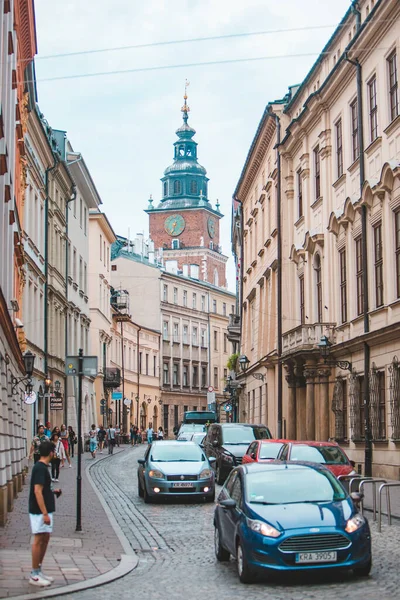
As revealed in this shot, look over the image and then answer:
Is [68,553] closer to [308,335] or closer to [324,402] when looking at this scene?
[324,402]

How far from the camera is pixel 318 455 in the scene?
21.1m

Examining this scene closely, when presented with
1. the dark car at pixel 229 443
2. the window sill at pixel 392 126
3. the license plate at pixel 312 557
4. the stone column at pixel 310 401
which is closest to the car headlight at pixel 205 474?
the dark car at pixel 229 443

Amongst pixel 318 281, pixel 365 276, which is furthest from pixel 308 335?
pixel 365 276

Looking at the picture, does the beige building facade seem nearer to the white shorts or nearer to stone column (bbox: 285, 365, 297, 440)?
stone column (bbox: 285, 365, 297, 440)

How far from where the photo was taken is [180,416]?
103875mm

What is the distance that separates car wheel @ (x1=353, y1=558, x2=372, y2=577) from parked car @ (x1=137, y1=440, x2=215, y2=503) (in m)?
11.7

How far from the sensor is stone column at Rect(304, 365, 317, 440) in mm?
36875

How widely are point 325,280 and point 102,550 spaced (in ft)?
78.8

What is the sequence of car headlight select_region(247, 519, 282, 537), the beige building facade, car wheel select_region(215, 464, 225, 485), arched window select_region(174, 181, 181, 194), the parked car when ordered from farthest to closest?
arched window select_region(174, 181, 181, 194) → car wheel select_region(215, 464, 225, 485) → the beige building facade → the parked car → car headlight select_region(247, 519, 282, 537)

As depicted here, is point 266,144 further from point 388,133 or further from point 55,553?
point 55,553

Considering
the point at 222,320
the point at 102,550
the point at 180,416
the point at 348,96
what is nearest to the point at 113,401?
the point at 180,416

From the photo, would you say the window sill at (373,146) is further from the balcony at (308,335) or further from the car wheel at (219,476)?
the car wheel at (219,476)

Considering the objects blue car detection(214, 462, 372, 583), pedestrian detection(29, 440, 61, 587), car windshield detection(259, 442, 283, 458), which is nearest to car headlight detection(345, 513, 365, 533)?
blue car detection(214, 462, 372, 583)

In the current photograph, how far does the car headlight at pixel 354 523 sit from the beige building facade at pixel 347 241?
16160mm
